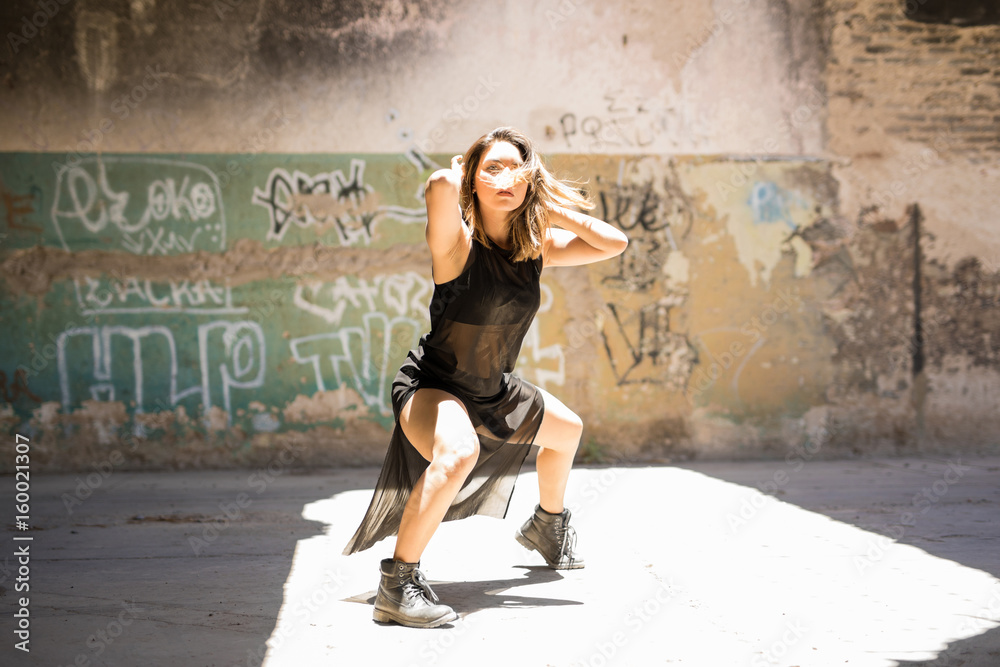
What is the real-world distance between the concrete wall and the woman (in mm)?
3607

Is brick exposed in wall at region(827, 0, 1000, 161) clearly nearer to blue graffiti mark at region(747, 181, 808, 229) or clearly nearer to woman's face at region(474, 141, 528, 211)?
blue graffiti mark at region(747, 181, 808, 229)

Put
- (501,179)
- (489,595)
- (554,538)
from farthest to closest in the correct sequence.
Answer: (554,538), (489,595), (501,179)

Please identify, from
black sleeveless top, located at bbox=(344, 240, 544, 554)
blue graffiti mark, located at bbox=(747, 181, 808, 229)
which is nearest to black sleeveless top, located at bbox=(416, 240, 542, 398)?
black sleeveless top, located at bbox=(344, 240, 544, 554)

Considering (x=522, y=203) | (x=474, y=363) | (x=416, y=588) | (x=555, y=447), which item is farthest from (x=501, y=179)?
(x=416, y=588)

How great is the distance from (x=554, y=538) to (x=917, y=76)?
5.93 metres

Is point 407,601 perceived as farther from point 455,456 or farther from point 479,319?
point 479,319

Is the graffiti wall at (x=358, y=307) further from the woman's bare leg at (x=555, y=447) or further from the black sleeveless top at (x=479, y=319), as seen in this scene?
the black sleeveless top at (x=479, y=319)

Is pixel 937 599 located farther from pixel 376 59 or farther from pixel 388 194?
pixel 376 59

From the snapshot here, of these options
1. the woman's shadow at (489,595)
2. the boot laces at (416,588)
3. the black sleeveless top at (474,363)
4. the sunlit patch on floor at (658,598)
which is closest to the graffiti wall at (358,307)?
the sunlit patch on floor at (658,598)

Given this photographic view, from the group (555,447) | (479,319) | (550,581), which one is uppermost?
(479,319)

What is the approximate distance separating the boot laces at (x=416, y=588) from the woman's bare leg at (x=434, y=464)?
5 centimetres

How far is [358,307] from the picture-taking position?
6750 millimetres

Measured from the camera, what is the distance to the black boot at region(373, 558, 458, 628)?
2658 millimetres

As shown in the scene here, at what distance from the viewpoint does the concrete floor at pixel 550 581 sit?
2449 millimetres
